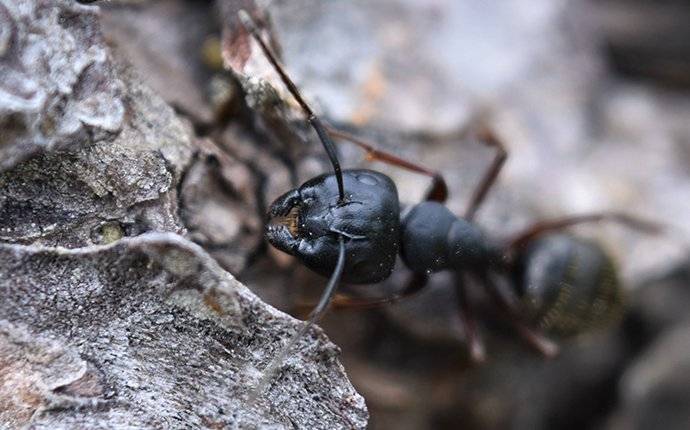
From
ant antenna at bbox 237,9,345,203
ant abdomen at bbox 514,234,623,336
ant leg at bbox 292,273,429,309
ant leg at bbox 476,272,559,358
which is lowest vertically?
ant leg at bbox 292,273,429,309

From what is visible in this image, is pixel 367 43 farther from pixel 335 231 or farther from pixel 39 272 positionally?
pixel 39 272

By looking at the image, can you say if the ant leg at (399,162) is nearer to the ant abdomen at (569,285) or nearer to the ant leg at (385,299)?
the ant leg at (385,299)

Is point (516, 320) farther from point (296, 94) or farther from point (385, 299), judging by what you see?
point (296, 94)

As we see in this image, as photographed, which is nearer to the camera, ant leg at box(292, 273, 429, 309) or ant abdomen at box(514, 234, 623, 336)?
ant leg at box(292, 273, 429, 309)

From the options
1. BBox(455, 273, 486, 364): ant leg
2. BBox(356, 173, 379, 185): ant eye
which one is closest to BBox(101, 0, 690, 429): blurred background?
BBox(455, 273, 486, 364): ant leg

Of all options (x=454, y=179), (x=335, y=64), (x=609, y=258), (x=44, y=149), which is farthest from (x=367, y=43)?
(x=44, y=149)

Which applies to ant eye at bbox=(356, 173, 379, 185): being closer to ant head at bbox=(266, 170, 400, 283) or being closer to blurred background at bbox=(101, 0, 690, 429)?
ant head at bbox=(266, 170, 400, 283)

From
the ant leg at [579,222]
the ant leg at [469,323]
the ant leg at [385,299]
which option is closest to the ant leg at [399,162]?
the ant leg at [385,299]
